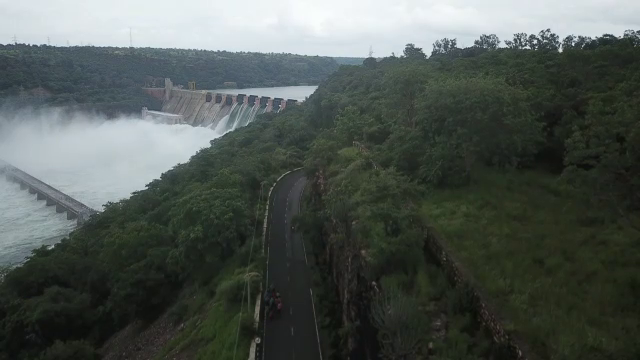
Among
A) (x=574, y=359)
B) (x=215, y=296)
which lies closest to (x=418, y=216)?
(x=574, y=359)

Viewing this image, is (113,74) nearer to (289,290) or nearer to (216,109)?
(216,109)

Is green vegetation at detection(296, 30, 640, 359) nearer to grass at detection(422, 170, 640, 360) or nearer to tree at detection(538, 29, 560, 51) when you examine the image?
grass at detection(422, 170, 640, 360)

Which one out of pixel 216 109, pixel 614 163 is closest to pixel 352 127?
pixel 614 163

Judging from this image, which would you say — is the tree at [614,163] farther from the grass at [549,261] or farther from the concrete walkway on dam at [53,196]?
the concrete walkway on dam at [53,196]

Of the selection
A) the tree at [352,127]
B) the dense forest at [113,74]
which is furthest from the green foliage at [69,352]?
the dense forest at [113,74]

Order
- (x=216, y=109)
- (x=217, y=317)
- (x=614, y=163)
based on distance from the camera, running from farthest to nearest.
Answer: (x=216, y=109)
(x=217, y=317)
(x=614, y=163)

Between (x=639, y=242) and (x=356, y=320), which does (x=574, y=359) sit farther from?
(x=356, y=320)
